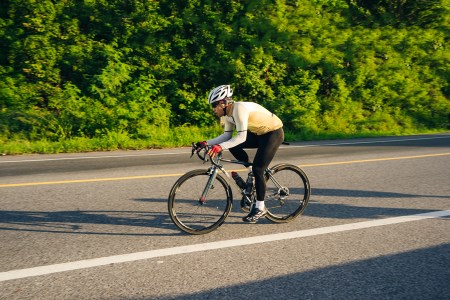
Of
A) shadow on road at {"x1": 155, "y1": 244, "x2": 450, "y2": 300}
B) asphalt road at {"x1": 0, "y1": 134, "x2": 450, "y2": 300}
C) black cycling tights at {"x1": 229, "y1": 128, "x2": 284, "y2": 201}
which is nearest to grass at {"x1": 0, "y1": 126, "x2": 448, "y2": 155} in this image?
asphalt road at {"x1": 0, "y1": 134, "x2": 450, "y2": 300}

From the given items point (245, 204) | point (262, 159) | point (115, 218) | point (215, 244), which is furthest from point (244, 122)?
point (115, 218)

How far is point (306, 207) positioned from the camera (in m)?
6.72

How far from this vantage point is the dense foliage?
15.7 m

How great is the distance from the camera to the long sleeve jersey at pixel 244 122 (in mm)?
5469

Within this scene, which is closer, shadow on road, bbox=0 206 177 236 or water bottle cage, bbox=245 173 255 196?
shadow on road, bbox=0 206 177 236

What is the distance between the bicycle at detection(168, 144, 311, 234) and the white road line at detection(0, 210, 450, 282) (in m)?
0.51

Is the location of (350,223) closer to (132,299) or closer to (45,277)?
(132,299)

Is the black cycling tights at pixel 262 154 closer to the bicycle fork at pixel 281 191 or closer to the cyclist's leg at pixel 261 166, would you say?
the cyclist's leg at pixel 261 166

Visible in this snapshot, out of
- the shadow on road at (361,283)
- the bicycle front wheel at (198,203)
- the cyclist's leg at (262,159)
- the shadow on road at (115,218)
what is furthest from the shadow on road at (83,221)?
the shadow on road at (361,283)

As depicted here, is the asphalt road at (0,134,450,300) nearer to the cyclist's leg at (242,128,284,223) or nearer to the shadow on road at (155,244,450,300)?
the shadow on road at (155,244,450,300)

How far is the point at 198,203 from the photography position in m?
5.74

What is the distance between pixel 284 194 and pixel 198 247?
64.1 inches

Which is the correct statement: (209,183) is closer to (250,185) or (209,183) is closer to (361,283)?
(250,185)

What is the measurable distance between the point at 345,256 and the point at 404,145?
1033 centimetres
